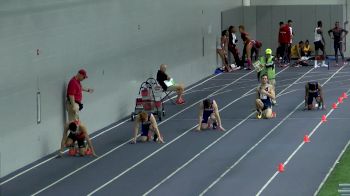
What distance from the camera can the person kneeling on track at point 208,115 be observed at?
96.5 feet

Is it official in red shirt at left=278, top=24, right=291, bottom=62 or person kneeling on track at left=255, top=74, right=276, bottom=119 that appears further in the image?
official in red shirt at left=278, top=24, right=291, bottom=62

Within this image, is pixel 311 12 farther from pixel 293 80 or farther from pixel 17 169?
pixel 17 169

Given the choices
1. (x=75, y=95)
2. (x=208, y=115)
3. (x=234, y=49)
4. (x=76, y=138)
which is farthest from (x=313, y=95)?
(x=234, y=49)

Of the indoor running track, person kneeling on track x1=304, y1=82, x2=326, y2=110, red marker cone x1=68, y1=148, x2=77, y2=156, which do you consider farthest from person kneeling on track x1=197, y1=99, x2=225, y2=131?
red marker cone x1=68, y1=148, x2=77, y2=156

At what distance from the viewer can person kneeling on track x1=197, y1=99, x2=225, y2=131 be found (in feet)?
96.5

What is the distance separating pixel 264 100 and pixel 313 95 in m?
1.72

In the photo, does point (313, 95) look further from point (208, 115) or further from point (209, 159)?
point (209, 159)

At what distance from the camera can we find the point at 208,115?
97.6 feet

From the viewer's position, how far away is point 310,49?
150 ft

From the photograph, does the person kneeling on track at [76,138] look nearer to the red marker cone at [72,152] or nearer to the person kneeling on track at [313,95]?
the red marker cone at [72,152]

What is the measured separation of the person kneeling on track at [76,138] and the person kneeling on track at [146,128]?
1744 millimetres

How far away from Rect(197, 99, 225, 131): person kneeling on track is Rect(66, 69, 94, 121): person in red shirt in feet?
11.3

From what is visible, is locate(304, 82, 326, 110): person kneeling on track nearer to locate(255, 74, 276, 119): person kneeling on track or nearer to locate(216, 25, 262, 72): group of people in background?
locate(255, 74, 276, 119): person kneeling on track

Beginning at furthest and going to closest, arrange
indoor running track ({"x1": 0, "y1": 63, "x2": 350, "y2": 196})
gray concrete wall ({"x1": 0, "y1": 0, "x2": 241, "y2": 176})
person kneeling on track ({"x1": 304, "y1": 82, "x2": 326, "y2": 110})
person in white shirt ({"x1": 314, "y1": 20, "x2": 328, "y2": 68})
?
person in white shirt ({"x1": 314, "y1": 20, "x2": 328, "y2": 68})
person kneeling on track ({"x1": 304, "y1": 82, "x2": 326, "y2": 110})
gray concrete wall ({"x1": 0, "y1": 0, "x2": 241, "y2": 176})
indoor running track ({"x1": 0, "y1": 63, "x2": 350, "y2": 196})
